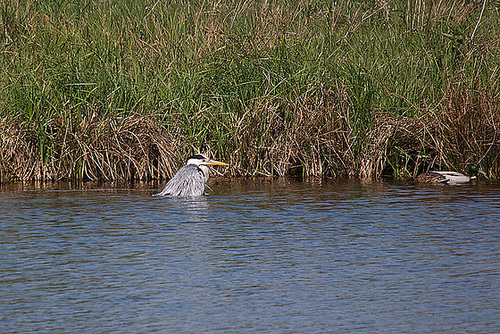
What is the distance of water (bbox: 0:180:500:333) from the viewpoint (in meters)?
4.93

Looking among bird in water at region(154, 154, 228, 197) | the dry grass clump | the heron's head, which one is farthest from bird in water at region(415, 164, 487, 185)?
bird in water at region(154, 154, 228, 197)

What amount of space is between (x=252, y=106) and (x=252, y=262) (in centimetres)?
525

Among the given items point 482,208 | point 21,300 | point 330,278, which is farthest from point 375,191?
point 21,300

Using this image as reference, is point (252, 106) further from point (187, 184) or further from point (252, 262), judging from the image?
point (252, 262)

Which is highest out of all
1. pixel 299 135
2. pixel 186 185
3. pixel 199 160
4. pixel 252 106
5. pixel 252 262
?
pixel 252 106

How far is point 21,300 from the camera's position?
532cm

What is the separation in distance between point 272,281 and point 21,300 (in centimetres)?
159

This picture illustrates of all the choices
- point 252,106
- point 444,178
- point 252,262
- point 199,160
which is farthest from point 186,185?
point 252,262

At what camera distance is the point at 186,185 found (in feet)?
32.6

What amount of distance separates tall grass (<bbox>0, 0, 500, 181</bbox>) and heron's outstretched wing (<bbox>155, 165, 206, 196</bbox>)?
4.08 ft

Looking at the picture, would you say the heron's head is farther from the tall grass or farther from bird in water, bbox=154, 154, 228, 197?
the tall grass

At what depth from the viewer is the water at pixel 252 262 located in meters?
4.93

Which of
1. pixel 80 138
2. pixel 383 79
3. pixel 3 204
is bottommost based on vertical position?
pixel 3 204

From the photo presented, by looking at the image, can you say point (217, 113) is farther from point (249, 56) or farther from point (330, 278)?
point (330, 278)
